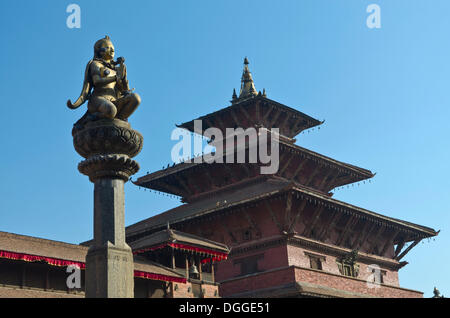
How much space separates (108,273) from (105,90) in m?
2.88

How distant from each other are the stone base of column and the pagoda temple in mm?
16997

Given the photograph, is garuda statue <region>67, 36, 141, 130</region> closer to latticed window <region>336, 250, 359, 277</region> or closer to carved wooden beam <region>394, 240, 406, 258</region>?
latticed window <region>336, 250, 359, 277</region>

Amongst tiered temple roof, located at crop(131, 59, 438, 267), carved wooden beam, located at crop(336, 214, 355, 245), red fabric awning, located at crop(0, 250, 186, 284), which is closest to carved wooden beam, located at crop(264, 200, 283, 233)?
tiered temple roof, located at crop(131, 59, 438, 267)

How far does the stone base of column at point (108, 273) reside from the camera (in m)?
8.73

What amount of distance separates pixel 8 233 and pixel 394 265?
23311 millimetres

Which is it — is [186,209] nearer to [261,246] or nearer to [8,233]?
[261,246]

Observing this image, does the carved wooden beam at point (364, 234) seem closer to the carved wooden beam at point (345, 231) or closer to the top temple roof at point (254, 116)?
the carved wooden beam at point (345, 231)

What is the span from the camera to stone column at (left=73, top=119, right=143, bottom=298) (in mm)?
8820

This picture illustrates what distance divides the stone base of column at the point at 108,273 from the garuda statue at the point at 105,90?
197 cm

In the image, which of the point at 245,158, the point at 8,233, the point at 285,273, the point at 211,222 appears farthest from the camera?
the point at 245,158

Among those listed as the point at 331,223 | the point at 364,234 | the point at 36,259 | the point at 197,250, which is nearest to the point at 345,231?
the point at 331,223

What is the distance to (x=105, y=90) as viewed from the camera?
9836 millimetres
